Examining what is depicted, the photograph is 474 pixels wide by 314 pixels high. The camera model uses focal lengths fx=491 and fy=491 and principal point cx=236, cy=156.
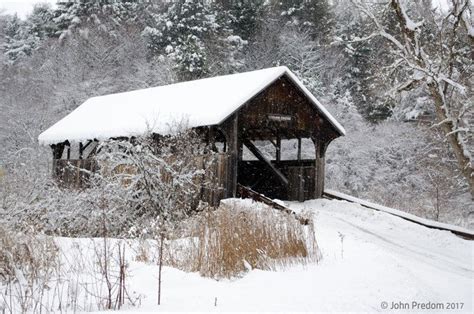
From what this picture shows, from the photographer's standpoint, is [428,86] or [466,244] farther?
[428,86]

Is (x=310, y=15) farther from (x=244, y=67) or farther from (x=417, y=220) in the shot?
(x=417, y=220)

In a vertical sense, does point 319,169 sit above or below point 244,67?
below

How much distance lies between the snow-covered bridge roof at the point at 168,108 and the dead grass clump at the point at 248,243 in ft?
18.8

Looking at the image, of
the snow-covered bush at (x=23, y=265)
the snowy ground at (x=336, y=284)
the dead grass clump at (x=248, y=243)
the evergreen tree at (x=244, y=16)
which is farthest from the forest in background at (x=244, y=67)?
the snow-covered bush at (x=23, y=265)

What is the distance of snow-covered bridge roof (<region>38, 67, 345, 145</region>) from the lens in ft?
46.5

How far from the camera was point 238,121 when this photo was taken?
15.2 metres

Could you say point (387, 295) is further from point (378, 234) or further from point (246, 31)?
point (246, 31)

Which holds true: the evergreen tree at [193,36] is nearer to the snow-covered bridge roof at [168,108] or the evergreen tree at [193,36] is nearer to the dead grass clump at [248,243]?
the snow-covered bridge roof at [168,108]


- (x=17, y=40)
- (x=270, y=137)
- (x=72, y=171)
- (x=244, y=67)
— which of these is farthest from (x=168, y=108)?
(x=17, y=40)

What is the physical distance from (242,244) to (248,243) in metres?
0.15

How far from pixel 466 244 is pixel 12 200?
10.2m

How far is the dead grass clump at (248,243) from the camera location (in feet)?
22.0

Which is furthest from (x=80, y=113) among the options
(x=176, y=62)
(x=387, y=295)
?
(x=387, y=295)

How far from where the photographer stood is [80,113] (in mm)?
21688
